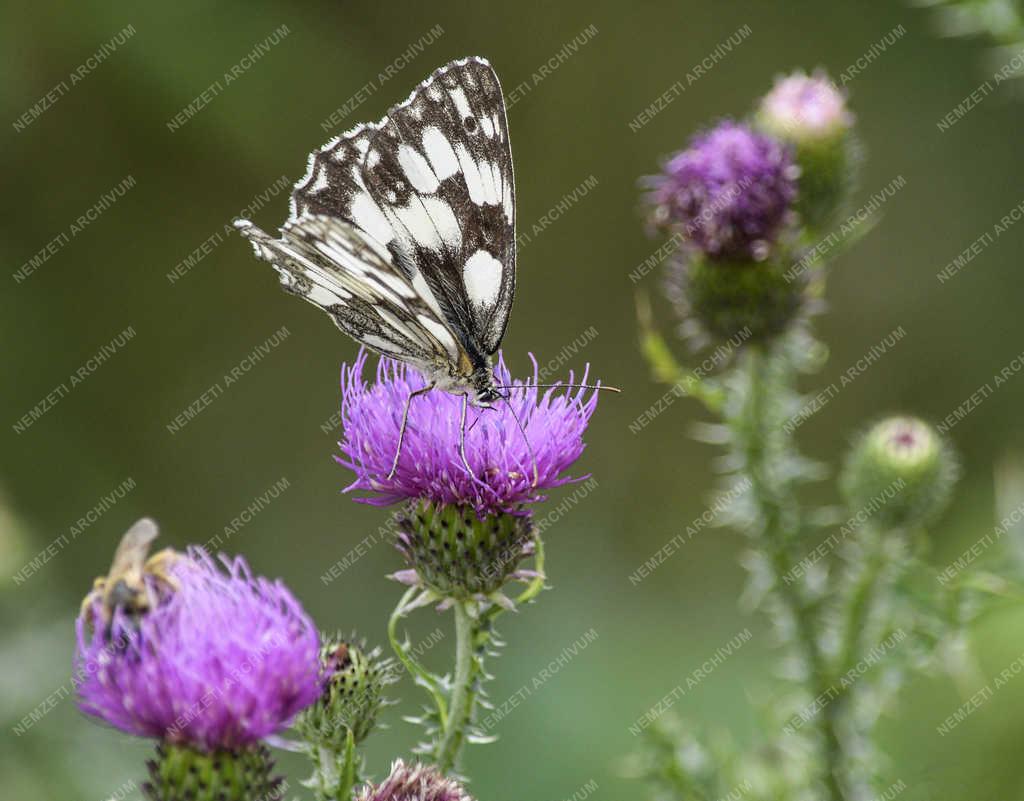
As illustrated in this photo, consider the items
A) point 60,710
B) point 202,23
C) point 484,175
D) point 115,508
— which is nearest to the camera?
point 484,175

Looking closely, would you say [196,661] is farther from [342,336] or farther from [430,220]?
[342,336]

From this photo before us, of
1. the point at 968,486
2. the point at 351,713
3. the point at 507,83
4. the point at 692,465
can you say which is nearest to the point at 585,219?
the point at 507,83

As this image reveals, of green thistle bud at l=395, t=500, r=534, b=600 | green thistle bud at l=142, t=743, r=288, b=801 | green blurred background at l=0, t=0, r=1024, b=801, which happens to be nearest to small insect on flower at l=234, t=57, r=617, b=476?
green thistle bud at l=395, t=500, r=534, b=600

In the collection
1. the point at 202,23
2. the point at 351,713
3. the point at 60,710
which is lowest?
the point at 351,713

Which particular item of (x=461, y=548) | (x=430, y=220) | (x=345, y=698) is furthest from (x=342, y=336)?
(x=345, y=698)

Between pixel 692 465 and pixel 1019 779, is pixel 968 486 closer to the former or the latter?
pixel 692 465
